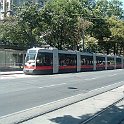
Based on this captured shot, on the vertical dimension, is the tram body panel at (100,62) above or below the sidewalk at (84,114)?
above

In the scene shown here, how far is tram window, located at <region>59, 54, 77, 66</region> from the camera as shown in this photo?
44188 mm

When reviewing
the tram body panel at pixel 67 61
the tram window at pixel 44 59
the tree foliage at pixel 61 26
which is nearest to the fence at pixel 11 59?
the tree foliage at pixel 61 26

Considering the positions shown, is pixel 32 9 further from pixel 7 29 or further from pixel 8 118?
pixel 8 118

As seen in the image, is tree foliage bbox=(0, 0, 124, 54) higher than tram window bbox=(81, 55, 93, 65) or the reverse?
higher

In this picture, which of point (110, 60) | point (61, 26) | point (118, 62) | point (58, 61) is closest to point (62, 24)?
point (61, 26)

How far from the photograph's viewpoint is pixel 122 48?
302 ft

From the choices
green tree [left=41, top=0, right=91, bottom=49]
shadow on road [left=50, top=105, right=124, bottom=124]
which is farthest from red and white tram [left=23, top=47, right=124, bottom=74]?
shadow on road [left=50, top=105, right=124, bottom=124]

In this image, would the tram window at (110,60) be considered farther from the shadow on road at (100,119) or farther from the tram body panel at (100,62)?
the shadow on road at (100,119)

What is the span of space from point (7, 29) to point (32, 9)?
4535 mm

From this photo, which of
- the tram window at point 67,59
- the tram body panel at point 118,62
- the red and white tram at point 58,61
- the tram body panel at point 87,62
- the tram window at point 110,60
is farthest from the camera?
the tram body panel at point 118,62

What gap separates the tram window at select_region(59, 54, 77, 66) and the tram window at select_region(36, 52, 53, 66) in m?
2.96

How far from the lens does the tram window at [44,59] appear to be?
128ft

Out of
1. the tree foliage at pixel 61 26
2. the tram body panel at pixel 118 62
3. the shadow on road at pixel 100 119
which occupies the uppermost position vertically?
the tree foliage at pixel 61 26

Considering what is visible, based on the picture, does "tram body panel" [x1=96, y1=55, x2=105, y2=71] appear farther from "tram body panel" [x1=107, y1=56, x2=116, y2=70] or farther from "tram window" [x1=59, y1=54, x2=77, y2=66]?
"tram window" [x1=59, y1=54, x2=77, y2=66]
